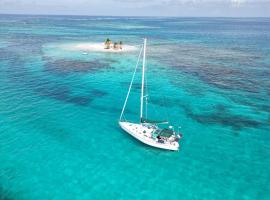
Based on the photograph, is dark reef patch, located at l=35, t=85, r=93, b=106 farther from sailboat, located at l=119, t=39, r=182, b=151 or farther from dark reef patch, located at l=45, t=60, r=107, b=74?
sailboat, located at l=119, t=39, r=182, b=151

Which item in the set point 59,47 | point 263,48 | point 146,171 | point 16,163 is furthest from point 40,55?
point 263,48

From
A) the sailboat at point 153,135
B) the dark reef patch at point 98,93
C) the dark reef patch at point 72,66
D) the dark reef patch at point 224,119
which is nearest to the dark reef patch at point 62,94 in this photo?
the dark reef patch at point 98,93

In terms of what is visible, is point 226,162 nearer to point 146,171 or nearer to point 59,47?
point 146,171

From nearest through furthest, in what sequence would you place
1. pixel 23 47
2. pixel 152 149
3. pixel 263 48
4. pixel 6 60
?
pixel 152 149 < pixel 6 60 < pixel 23 47 < pixel 263 48

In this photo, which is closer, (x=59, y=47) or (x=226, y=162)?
(x=226, y=162)

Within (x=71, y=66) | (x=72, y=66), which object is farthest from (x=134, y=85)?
(x=71, y=66)

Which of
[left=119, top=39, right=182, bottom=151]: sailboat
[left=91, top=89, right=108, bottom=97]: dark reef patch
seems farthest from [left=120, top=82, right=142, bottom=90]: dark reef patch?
[left=119, top=39, right=182, bottom=151]: sailboat

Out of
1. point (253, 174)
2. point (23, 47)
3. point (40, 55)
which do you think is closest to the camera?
point (253, 174)

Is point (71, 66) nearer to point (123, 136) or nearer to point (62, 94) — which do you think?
point (62, 94)

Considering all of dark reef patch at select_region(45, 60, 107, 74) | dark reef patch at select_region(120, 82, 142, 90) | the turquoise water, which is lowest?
the turquoise water
